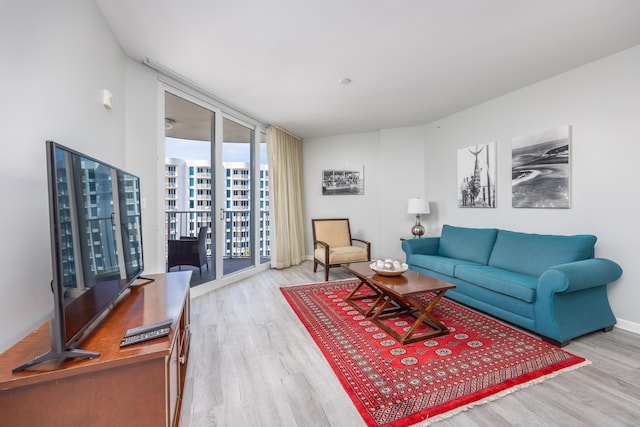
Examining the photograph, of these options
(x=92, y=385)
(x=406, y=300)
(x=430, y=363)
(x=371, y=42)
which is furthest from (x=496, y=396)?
(x=371, y=42)

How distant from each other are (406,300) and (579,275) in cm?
135

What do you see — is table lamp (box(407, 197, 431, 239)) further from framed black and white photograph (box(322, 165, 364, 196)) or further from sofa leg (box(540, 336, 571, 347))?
sofa leg (box(540, 336, 571, 347))

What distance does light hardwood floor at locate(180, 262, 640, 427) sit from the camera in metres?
1.53

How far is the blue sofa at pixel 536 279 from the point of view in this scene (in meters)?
2.27

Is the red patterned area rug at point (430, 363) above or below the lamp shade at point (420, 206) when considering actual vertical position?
below

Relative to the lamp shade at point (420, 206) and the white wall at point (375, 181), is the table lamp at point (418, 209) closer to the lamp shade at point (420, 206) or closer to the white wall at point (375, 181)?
the lamp shade at point (420, 206)

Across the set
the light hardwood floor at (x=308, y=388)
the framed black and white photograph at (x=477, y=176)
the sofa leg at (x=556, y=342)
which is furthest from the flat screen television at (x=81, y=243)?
the framed black and white photograph at (x=477, y=176)

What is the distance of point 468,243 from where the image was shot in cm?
367

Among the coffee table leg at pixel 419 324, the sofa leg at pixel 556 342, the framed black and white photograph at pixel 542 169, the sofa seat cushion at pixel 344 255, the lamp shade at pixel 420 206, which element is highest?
the framed black and white photograph at pixel 542 169

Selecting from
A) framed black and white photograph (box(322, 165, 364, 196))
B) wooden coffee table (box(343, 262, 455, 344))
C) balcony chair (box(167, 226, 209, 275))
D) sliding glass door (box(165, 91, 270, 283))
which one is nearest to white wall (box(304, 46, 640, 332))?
framed black and white photograph (box(322, 165, 364, 196))

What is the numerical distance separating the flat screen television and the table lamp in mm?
3956

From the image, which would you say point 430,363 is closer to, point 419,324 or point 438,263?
point 419,324

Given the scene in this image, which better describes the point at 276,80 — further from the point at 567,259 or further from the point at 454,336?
the point at 567,259

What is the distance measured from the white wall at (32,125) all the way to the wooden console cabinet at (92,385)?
0.19 metres
